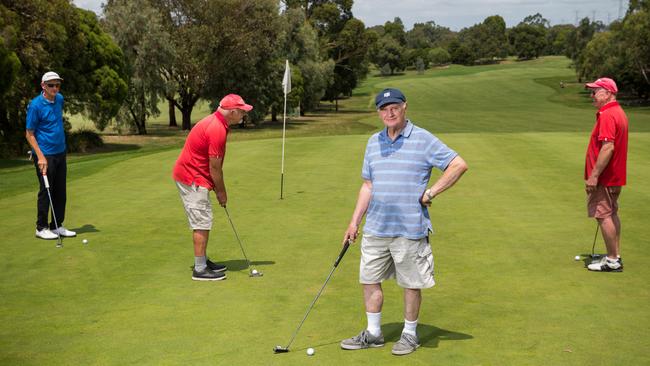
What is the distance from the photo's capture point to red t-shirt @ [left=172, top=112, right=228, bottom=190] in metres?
7.72

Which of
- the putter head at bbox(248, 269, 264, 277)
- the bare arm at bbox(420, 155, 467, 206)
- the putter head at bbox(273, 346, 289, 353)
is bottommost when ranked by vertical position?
the putter head at bbox(248, 269, 264, 277)

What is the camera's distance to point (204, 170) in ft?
26.2

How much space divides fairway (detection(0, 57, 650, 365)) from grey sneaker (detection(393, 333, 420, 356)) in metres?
0.10

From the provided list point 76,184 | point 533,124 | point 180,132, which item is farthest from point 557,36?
point 76,184

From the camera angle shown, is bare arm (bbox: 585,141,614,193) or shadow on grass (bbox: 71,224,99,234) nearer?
bare arm (bbox: 585,141,614,193)

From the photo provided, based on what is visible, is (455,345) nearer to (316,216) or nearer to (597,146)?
(597,146)

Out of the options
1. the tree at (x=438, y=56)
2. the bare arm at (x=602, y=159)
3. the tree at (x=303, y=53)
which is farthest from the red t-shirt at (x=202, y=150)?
the tree at (x=438, y=56)

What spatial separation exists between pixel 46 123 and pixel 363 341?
655cm

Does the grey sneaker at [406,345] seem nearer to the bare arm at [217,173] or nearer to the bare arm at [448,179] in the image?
the bare arm at [448,179]

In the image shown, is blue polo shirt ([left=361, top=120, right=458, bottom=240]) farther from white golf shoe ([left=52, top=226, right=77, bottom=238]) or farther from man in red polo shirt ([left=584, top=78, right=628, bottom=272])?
white golf shoe ([left=52, top=226, right=77, bottom=238])

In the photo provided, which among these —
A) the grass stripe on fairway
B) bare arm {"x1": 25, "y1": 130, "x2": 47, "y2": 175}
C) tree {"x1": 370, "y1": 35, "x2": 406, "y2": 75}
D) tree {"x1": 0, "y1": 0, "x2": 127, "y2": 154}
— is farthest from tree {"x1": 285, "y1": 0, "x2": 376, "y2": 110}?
bare arm {"x1": 25, "y1": 130, "x2": 47, "y2": 175}

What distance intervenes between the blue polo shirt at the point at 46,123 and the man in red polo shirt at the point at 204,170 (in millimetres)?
3032

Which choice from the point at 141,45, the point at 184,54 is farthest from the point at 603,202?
the point at 184,54

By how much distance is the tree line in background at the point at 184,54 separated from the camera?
100 ft
